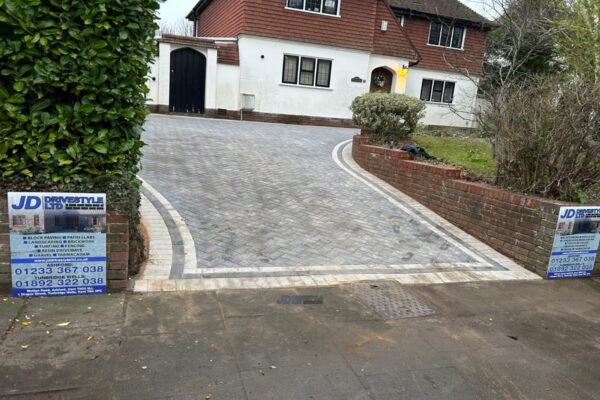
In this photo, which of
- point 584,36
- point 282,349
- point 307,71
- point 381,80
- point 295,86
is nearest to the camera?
point 282,349

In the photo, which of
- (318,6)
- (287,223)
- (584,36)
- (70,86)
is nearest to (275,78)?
(318,6)

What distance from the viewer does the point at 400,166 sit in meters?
9.51

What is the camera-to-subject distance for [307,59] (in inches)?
747

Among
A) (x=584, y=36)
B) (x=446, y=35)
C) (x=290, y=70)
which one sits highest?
(x=446, y=35)

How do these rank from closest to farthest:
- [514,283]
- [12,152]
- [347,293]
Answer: [12,152] < [347,293] < [514,283]

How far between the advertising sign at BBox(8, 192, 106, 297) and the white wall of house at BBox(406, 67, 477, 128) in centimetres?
1969

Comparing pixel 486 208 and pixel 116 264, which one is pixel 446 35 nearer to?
pixel 486 208

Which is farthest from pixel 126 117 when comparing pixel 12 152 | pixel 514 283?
pixel 514 283

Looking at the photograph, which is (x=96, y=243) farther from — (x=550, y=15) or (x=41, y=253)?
(x=550, y=15)

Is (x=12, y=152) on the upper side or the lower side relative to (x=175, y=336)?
upper

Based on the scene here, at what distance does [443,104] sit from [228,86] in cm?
1106

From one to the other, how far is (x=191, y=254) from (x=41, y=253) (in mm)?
1774

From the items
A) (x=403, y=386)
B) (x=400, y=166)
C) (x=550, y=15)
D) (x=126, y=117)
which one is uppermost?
(x=550, y=15)

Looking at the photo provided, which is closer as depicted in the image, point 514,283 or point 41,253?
point 41,253
